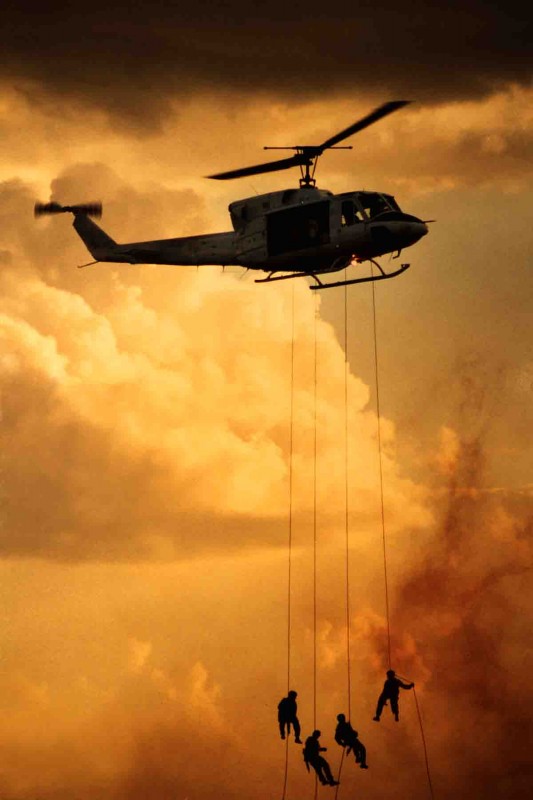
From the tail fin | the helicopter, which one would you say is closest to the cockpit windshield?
the helicopter

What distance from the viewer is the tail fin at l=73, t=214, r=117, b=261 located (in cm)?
7306

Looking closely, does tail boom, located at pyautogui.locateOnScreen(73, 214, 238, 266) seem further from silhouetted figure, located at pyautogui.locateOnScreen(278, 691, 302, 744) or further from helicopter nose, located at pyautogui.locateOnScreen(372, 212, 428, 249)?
silhouetted figure, located at pyautogui.locateOnScreen(278, 691, 302, 744)

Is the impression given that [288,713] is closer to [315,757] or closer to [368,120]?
[315,757]

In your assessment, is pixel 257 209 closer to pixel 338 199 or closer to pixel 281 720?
pixel 338 199

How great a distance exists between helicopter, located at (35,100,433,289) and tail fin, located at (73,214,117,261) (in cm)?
394

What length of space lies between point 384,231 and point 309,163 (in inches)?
208

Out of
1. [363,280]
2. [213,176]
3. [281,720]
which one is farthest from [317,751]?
[213,176]

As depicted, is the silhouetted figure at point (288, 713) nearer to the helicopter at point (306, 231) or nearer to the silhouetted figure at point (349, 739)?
the silhouetted figure at point (349, 739)

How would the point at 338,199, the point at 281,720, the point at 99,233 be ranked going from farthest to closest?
the point at 99,233 < the point at 338,199 < the point at 281,720

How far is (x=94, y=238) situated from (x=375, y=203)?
1291cm

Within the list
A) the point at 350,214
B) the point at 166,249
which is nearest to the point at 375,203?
the point at 350,214

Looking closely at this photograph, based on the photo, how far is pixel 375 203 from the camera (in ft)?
216

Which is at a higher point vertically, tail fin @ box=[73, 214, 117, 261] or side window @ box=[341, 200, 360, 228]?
tail fin @ box=[73, 214, 117, 261]

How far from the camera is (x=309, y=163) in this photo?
68.7 meters
